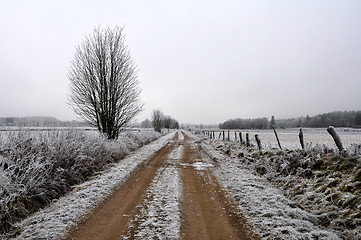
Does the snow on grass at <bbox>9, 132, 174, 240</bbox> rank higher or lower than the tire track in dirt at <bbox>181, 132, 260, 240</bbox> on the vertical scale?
higher

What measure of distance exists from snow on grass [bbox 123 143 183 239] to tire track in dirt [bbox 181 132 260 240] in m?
0.20

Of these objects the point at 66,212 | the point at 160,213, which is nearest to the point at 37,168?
the point at 66,212

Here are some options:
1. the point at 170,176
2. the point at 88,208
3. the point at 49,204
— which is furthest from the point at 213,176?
the point at 49,204

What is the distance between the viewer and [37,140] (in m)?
6.62

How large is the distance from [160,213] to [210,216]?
1146 mm

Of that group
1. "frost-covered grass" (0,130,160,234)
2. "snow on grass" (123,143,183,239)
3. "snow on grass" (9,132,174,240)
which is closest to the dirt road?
"snow on grass" (123,143,183,239)

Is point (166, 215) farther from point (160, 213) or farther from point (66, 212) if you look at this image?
point (66, 212)

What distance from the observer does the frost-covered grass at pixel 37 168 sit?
4281 millimetres

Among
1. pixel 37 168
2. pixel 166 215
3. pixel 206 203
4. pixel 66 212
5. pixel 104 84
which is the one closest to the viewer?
pixel 166 215

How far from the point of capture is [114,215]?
4.37 meters

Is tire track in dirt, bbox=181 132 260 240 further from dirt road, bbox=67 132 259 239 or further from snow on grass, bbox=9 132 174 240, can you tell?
snow on grass, bbox=9 132 174 240

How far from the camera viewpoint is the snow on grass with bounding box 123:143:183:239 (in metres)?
3.54

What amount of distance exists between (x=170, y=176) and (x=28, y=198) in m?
4.62

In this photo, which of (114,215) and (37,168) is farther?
(37,168)
